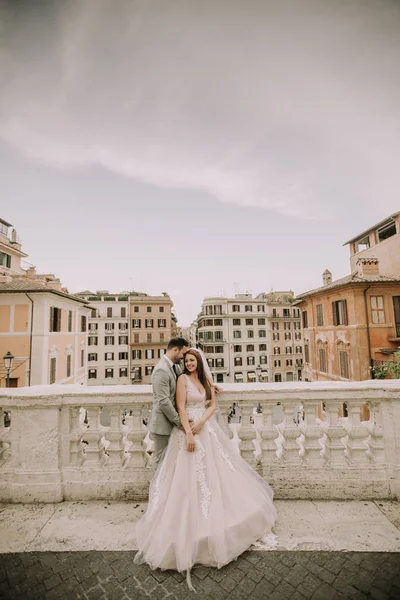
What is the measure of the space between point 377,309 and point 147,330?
37.1 meters

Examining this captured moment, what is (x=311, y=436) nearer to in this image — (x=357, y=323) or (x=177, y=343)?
(x=177, y=343)

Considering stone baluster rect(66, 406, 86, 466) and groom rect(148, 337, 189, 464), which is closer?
groom rect(148, 337, 189, 464)

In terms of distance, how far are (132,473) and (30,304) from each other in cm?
2328

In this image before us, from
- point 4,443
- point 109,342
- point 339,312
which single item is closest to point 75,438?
point 4,443

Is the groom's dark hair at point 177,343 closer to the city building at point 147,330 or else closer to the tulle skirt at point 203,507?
the tulle skirt at point 203,507

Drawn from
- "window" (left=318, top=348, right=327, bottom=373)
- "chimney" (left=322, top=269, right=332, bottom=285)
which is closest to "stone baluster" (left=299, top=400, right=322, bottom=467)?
"window" (left=318, top=348, right=327, bottom=373)

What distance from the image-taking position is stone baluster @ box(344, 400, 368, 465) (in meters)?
3.20

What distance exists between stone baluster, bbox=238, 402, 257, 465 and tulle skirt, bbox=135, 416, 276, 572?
248mm

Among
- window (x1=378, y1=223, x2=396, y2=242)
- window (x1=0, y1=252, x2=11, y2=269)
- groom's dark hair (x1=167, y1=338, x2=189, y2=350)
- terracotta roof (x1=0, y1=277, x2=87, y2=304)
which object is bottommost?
groom's dark hair (x1=167, y1=338, x2=189, y2=350)

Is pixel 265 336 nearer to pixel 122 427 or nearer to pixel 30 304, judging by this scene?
pixel 30 304

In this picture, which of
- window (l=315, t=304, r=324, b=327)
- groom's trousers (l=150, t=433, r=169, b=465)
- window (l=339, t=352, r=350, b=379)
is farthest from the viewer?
window (l=315, t=304, r=324, b=327)

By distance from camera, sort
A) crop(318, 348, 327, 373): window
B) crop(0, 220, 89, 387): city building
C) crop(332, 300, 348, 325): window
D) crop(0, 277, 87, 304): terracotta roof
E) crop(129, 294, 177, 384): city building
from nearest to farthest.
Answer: crop(332, 300, 348, 325): window → crop(0, 277, 87, 304): terracotta roof → crop(0, 220, 89, 387): city building → crop(318, 348, 327, 373): window → crop(129, 294, 177, 384): city building

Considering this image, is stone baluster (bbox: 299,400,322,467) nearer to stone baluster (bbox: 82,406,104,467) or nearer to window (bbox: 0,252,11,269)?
stone baluster (bbox: 82,406,104,467)

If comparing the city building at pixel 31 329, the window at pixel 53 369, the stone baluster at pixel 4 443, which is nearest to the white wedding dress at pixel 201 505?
the stone baluster at pixel 4 443
